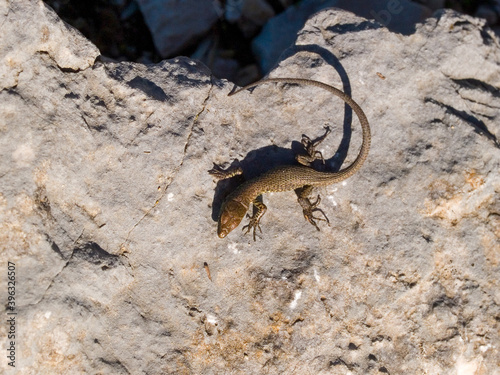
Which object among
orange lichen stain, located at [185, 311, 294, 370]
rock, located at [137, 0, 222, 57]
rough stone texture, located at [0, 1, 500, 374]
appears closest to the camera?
rough stone texture, located at [0, 1, 500, 374]

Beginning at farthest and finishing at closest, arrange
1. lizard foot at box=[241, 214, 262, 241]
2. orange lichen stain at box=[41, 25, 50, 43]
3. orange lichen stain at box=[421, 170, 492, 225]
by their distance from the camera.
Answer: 1. orange lichen stain at box=[421, 170, 492, 225]
2. lizard foot at box=[241, 214, 262, 241]
3. orange lichen stain at box=[41, 25, 50, 43]

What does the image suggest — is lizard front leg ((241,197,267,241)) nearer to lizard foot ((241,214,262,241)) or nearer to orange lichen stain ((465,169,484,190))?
lizard foot ((241,214,262,241))

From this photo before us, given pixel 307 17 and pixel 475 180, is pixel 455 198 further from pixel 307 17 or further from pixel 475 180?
pixel 307 17

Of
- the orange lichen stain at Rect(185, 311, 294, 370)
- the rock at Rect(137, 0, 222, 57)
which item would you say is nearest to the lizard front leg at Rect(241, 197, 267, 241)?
the orange lichen stain at Rect(185, 311, 294, 370)

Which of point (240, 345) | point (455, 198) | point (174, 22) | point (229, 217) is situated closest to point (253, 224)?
point (229, 217)

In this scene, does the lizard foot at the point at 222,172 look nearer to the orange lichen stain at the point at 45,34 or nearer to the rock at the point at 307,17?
the rock at the point at 307,17

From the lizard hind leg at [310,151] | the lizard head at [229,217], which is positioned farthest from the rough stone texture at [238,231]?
the lizard head at [229,217]
